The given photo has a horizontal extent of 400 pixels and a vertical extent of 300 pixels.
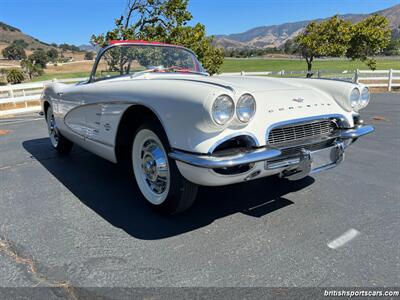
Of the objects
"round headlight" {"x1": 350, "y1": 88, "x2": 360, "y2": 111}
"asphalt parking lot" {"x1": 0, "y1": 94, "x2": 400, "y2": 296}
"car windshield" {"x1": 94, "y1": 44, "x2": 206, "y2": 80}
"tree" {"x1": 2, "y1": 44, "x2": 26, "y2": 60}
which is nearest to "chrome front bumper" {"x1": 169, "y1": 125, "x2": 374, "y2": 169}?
"asphalt parking lot" {"x1": 0, "y1": 94, "x2": 400, "y2": 296}

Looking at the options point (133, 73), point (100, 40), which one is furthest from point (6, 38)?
point (133, 73)

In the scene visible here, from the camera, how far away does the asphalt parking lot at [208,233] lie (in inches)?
86.9

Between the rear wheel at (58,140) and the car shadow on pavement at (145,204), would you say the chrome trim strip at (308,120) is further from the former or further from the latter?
the rear wheel at (58,140)

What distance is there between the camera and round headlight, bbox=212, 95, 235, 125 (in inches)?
94.0

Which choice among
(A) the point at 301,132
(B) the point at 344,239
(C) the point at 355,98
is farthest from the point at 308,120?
(B) the point at 344,239

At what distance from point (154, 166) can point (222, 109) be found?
94 centimetres

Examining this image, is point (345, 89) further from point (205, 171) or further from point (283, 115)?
point (205, 171)

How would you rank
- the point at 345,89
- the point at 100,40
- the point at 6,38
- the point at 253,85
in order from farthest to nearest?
the point at 6,38 → the point at 100,40 → the point at 345,89 → the point at 253,85

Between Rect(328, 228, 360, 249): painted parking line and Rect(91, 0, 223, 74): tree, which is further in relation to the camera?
Rect(91, 0, 223, 74): tree

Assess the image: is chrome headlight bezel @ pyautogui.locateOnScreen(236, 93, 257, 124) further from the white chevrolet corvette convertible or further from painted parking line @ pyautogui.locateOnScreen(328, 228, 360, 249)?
painted parking line @ pyautogui.locateOnScreen(328, 228, 360, 249)

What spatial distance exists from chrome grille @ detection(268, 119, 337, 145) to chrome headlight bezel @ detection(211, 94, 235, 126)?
1.39ft

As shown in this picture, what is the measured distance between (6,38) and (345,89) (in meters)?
168

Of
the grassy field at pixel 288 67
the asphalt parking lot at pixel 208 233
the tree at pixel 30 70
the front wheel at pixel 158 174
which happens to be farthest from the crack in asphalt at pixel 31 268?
the tree at pixel 30 70

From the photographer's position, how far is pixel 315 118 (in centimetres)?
288
